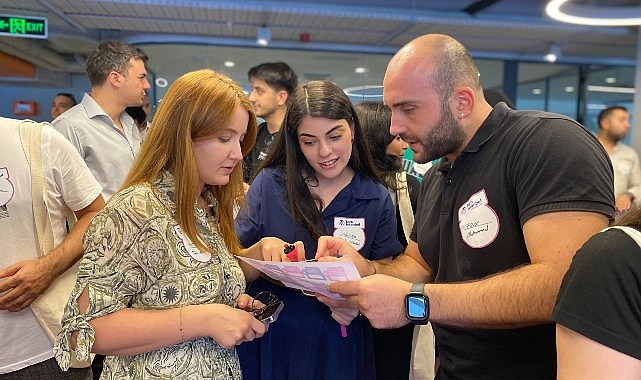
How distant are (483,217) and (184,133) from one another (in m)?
0.79

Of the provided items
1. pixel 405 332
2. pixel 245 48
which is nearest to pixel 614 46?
pixel 245 48

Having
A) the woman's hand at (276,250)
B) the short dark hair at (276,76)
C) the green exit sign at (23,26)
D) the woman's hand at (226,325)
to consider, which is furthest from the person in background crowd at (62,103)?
the woman's hand at (226,325)

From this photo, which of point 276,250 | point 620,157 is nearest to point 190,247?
point 276,250

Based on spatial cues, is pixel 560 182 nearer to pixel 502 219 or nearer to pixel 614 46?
pixel 502 219

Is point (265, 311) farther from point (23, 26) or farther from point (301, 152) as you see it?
point (23, 26)

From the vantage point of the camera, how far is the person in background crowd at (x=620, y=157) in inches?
206

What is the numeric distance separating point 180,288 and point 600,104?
998 cm

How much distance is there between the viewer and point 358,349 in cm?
186

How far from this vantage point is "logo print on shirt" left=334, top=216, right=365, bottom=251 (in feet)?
6.29

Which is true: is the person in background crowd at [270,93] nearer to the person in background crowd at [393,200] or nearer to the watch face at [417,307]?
the person in background crowd at [393,200]

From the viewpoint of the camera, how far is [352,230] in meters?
1.92

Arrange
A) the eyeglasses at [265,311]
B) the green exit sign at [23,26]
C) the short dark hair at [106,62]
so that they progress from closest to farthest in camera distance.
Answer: the eyeglasses at [265,311] → the short dark hair at [106,62] → the green exit sign at [23,26]

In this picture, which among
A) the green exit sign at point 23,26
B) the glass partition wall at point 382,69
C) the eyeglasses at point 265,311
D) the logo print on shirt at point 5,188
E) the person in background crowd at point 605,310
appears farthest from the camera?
the glass partition wall at point 382,69

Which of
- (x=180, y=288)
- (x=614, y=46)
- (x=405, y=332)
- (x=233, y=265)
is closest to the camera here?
(x=180, y=288)
